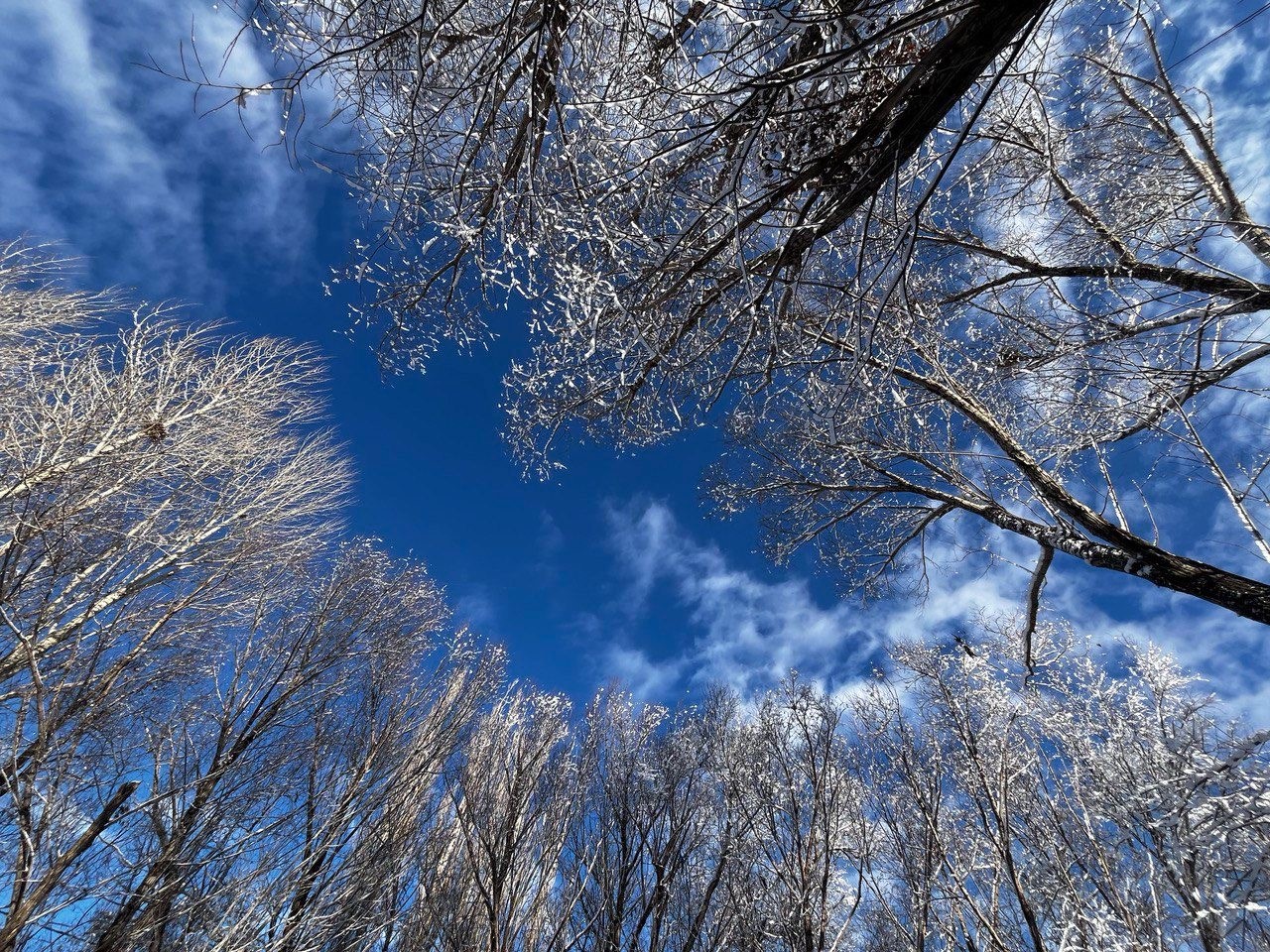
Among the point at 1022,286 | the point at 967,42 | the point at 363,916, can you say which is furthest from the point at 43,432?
the point at 1022,286

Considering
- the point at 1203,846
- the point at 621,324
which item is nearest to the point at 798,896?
the point at 1203,846

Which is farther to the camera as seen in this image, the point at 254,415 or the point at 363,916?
the point at 254,415

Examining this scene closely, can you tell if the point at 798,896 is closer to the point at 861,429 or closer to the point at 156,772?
the point at 861,429

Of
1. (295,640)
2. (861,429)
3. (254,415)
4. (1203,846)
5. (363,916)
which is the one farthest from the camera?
(254,415)

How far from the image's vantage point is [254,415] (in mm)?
8047

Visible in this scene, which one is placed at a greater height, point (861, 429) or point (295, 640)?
point (861, 429)

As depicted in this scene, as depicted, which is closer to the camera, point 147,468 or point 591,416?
point 591,416

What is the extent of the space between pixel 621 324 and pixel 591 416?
4.20ft

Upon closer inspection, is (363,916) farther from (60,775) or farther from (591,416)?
(591,416)

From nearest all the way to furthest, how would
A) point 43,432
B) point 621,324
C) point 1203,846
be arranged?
point 621,324, point 1203,846, point 43,432

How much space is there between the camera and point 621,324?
2.63 m

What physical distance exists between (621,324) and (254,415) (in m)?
7.86

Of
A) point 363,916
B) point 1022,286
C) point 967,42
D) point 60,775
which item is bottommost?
point 363,916

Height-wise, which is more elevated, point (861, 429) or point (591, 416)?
point (861, 429)
